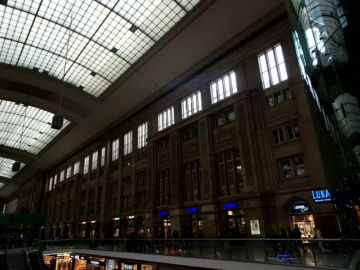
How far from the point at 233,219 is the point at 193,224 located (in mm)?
4331

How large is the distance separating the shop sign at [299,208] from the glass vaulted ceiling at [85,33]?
16.6m

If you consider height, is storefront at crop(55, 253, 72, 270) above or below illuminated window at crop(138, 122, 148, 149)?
below

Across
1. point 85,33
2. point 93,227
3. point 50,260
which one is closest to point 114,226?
point 93,227

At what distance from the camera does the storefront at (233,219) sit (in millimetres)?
20297

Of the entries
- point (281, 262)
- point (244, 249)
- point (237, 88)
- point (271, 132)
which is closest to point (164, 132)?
point (237, 88)

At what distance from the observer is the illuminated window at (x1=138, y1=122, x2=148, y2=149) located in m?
33.2

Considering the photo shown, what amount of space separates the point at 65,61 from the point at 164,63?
1161cm

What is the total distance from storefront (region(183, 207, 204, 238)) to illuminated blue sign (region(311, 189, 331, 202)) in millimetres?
9506

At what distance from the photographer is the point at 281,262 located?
1041 cm

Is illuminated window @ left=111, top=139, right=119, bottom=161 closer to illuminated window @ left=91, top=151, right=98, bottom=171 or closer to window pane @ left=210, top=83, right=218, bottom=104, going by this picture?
illuminated window @ left=91, top=151, right=98, bottom=171

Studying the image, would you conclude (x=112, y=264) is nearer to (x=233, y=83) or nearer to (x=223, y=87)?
(x=223, y=87)

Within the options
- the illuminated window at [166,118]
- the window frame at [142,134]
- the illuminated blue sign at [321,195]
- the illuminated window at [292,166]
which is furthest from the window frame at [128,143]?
the illuminated blue sign at [321,195]

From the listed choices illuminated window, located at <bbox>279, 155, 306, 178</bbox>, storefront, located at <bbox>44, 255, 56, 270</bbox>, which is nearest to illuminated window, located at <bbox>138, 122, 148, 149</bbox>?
storefront, located at <bbox>44, 255, 56, 270</bbox>

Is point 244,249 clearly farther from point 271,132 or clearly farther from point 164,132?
point 164,132
